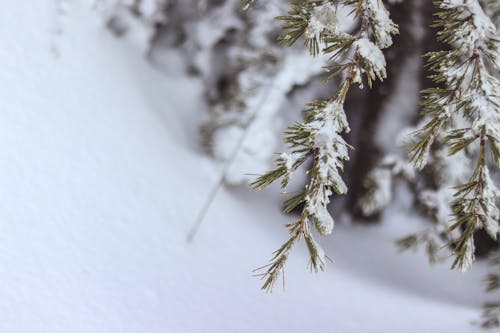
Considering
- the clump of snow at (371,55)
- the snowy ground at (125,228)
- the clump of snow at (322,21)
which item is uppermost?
the clump of snow at (322,21)

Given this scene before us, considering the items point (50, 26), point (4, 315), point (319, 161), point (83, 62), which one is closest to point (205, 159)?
point (83, 62)

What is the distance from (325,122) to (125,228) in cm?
273

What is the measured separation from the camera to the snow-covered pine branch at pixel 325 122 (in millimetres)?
1834

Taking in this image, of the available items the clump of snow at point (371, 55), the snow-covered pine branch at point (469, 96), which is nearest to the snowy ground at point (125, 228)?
the snow-covered pine branch at point (469, 96)

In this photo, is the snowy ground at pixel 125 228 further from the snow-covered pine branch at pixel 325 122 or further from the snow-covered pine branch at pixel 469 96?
the snow-covered pine branch at pixel 469 96

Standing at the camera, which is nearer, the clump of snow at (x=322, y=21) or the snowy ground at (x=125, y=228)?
the clump of snow at (x=322, y=21)

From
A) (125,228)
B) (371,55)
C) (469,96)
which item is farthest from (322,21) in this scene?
(125,228)

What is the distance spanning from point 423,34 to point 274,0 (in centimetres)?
198

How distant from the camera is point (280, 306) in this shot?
13.5ft

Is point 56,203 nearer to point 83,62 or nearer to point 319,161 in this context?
point 83,62

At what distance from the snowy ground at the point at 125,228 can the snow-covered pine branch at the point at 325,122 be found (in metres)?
1.85

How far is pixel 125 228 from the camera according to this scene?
164 inches

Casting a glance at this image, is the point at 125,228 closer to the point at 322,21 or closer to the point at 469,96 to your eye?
the point at 322,21

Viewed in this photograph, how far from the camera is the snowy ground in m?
3.36
